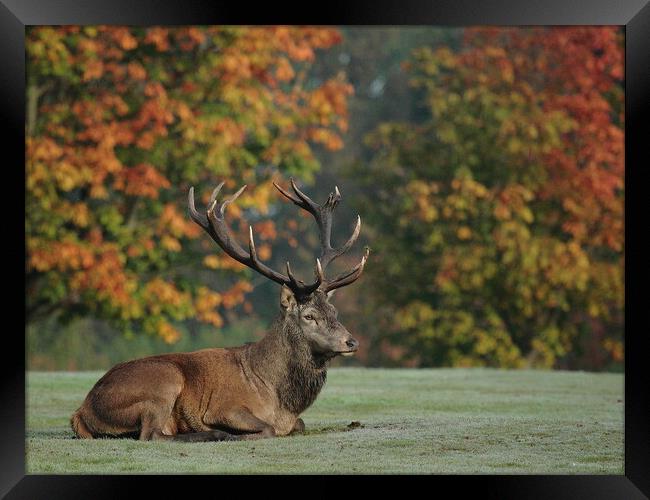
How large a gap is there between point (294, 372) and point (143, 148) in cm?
956

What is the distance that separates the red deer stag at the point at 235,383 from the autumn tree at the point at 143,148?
8.27 meters

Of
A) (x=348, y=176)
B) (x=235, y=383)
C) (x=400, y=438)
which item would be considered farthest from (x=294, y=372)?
(x=348, y=176)

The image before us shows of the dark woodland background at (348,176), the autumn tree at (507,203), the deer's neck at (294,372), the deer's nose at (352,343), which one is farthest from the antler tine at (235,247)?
the autumn tree at (507,203)

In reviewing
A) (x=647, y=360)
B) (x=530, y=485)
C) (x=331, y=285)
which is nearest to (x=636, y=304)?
(x=647, y=360)

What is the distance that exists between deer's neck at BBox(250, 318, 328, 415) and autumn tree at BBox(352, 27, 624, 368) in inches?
428

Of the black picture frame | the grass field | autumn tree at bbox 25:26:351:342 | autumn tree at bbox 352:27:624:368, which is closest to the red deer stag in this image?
the grass field

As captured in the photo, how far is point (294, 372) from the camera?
856cm

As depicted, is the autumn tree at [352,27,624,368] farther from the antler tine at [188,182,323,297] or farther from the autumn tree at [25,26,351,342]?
the antler tine at [188,182,323,297]

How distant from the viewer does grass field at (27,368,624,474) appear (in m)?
7.38

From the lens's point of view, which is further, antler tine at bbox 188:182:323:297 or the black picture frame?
antler tine at bbox 188:182:323:297

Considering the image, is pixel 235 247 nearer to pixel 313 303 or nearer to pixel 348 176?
pixel 313 303

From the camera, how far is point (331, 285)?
8500mm

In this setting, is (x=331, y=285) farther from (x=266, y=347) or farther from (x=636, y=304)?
(x=636, y=304)

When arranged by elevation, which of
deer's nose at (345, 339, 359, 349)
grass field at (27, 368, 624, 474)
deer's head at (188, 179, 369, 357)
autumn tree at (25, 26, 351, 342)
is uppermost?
autumn tree at (25, 26, 351, 342)
